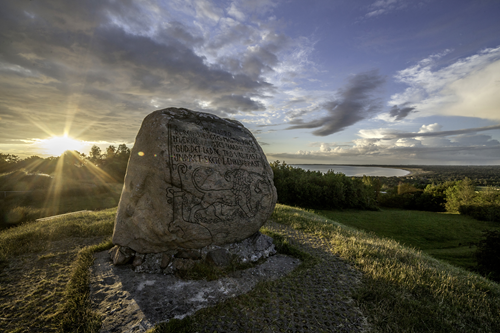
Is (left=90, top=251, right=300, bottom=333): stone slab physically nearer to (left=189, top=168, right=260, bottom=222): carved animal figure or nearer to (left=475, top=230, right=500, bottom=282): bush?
(left=189, top=168, right=260, bottom=222): carved animal figure

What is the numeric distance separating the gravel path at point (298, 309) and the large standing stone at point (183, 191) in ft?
6.64

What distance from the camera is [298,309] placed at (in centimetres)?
426

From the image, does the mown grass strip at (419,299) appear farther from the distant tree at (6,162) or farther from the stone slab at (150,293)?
the distant tree at (6,162)

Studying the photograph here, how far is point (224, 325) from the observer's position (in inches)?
149

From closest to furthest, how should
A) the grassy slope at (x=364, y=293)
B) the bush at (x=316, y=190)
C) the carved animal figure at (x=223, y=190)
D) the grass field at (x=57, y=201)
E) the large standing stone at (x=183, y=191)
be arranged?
the grassy slope at (x=364, y=293) → the large standing stone at (x=183, y=191) → the carved animal figure at (x=223, y=190) → the grass field at (x=57, y=201) → the bush at (x=316, y=190)

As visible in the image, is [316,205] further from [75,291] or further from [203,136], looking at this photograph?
[75,291]

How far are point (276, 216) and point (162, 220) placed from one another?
781 cm

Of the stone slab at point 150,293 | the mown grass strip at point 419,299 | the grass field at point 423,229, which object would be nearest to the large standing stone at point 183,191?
the stone slab at point 150,293

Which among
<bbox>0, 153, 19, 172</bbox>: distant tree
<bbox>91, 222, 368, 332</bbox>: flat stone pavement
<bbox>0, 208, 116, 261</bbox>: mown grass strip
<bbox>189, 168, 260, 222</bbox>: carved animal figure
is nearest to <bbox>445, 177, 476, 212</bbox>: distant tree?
<bbox>91, 222, 368, 332</bbox>: flat stone pavement

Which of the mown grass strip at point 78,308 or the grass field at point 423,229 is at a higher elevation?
the mown grass strip at point 78,308

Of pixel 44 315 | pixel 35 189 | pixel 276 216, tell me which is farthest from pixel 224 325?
pixel 35 189

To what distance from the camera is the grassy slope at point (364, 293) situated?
3906 millimetres

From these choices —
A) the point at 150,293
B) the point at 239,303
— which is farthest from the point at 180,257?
the point at 239,303

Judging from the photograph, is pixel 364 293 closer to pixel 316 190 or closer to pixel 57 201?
pixel 316 190
